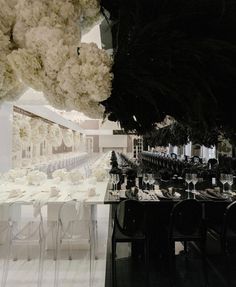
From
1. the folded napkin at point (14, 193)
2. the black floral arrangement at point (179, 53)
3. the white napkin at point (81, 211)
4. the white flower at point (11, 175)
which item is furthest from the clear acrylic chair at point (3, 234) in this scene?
the black floral arrangement at point (179, 53)

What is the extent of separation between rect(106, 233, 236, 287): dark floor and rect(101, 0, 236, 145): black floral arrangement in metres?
2.94

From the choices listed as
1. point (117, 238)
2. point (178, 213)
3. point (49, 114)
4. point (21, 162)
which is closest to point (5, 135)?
point (21, 162)

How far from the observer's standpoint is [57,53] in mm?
823

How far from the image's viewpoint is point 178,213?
325cm

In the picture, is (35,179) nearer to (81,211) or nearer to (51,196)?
(51,196)

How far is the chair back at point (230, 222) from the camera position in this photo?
3.13m

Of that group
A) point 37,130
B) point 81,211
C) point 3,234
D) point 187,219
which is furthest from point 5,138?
point 187,219

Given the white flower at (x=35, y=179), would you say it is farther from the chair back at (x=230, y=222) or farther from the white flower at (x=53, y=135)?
the white flower at (x=53, y=135)

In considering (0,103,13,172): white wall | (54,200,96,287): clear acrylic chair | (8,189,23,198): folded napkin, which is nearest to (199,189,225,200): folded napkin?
(54,200,96,287): clear acrylic chair

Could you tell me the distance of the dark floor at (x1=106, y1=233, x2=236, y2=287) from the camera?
3395mm

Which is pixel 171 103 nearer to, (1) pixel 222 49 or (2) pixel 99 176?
(1) pixel 222 49

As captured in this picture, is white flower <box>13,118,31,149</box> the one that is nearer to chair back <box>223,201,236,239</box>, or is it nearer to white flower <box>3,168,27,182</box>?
white flower <box>3,168,27,182</box>

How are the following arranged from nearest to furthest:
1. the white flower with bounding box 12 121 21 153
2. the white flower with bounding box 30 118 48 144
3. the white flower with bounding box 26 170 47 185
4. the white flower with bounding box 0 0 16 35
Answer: the white flower with bounding box 0 0 16 35, the white flower with bounding box 26 170 47 185, the white flower with bounding box 12 121 21 153, the white flower with bounding box 30 118 48 144

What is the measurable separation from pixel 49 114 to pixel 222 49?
6.92m
